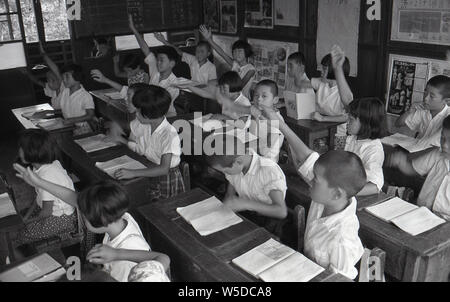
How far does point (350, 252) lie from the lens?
1.71 metres

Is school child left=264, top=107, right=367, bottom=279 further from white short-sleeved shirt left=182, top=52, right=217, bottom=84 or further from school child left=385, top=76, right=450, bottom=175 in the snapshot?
white short-sleeved shirt left=182, top=52, right=217, bottom=84

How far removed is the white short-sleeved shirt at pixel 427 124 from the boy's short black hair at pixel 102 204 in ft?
7.59

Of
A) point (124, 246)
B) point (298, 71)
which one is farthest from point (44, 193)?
point (298, 71)

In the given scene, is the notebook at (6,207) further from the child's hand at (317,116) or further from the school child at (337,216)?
the child's hand at (317,116)

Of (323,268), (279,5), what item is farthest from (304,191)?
(279,5)

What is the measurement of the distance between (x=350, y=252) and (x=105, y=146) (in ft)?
7.17

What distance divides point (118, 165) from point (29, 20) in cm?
398

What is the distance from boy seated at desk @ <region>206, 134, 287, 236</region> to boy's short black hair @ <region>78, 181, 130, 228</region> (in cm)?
54

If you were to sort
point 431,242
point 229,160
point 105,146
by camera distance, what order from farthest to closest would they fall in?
point 105,146 < point 229,160 < point 431,242

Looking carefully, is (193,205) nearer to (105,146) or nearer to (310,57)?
(105,146)

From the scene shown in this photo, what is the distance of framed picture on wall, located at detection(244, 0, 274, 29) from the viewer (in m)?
5.53

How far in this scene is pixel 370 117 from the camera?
2.53 m

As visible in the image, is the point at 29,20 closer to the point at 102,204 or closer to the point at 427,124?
the point at 102,204

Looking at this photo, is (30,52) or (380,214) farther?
(30,52)
